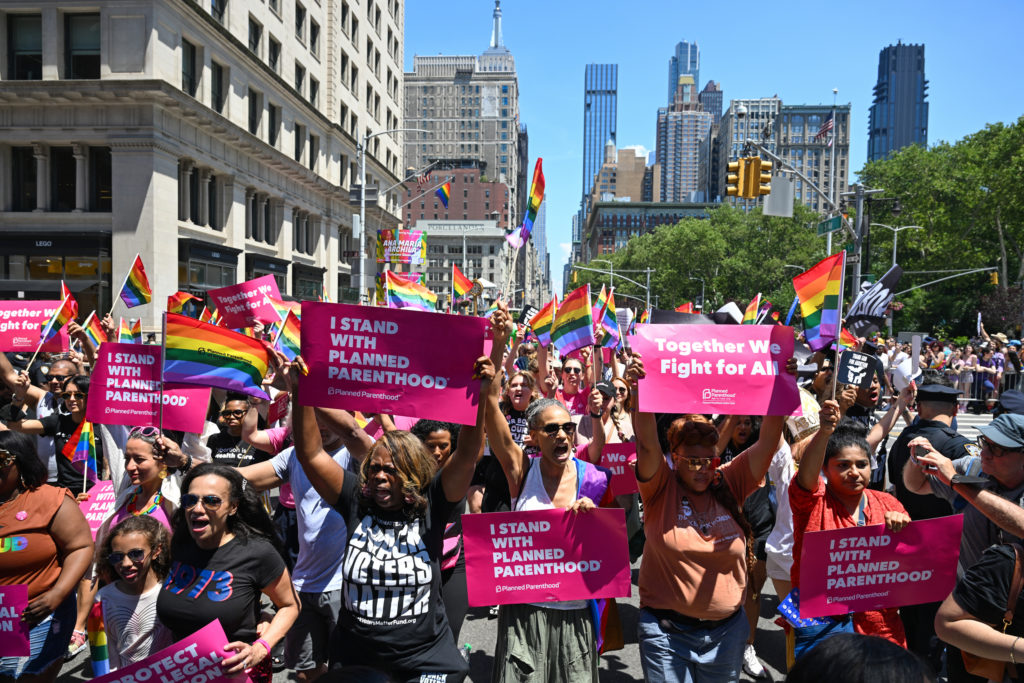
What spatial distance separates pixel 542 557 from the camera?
3.67m

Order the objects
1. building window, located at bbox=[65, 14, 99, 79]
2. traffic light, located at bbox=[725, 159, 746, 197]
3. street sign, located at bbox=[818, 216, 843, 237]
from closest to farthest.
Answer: street sign, located at bbox=[818, 216, 843, 237] → traffic light, located at bbox=[725, 159, 746, 197] → building window, located at bbox=[65, 14, 99, 79]

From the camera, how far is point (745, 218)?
6431cm

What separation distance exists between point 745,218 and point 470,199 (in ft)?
251

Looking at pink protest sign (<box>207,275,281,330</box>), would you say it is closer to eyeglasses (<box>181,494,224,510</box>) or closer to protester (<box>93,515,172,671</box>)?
protester (<box>93,515,172,671</box>)

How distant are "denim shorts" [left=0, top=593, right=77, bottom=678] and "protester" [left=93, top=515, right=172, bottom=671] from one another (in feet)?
1.16

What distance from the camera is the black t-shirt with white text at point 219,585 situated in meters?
3.04

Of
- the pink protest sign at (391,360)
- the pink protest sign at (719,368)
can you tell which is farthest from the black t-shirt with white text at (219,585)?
the pink protest sign at (719,368)

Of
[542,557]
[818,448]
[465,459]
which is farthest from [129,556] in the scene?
[818,448]

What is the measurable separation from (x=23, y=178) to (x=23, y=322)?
2175 centimetres

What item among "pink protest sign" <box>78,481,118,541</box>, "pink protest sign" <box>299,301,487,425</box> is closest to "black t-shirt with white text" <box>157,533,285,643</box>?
"pink protest sign" <box>299,301,487,425</box>

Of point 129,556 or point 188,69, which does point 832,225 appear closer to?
point 129,556

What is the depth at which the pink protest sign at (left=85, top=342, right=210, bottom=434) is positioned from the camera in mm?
4996

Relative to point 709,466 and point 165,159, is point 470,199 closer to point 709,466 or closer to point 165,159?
point 165,159

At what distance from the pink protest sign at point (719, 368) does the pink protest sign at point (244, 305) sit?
556 centimetres
